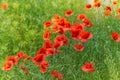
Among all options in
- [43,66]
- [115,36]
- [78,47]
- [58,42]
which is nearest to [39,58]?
[43,66]

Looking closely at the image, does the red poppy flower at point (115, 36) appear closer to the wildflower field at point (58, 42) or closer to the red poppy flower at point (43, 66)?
the wildflower field at point (58, 42)

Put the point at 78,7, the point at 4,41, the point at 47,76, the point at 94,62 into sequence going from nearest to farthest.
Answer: the point at 47,76
the point at 94,62
the point at 4,41
the point at 78,7

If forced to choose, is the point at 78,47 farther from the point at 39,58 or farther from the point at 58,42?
the point at 39,58

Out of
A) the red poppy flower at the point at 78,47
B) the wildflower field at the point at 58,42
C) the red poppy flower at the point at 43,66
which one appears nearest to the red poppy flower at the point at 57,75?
the wildflower field at the point at 58,42

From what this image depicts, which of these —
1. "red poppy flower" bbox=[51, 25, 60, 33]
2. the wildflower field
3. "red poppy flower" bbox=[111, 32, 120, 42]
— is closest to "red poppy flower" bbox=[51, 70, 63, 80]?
the wildflower field

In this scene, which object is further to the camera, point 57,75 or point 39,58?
point 57,75

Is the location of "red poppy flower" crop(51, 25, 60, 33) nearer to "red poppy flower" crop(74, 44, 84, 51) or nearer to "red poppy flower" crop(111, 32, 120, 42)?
"red poppy flower" crop(74, 44, 84, 51)

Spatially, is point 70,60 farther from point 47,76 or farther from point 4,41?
point 4,41

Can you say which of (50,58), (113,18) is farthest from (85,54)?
(113,18)
